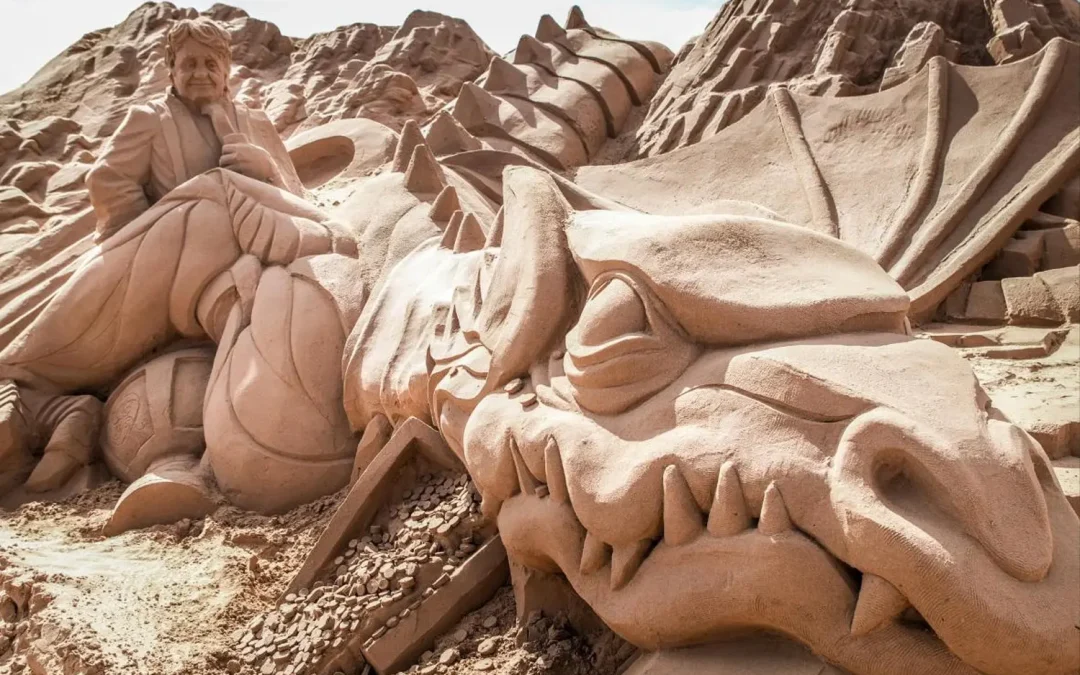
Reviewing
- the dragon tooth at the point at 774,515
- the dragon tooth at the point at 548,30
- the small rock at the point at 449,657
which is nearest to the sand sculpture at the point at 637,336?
the dragon tooth at the point at 774,515

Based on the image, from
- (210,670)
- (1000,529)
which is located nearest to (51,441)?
(210,670)

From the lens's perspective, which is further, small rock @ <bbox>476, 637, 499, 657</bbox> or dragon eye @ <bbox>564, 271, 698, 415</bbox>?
small rock @ <bbox>476, 637, 499, 657</bbox>

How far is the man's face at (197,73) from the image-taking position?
3.12 meters

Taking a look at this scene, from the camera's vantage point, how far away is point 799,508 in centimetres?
122

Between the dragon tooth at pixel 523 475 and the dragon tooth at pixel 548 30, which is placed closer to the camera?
the dragon tooth at pixel 523 475

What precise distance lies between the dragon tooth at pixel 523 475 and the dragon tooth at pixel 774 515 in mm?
431

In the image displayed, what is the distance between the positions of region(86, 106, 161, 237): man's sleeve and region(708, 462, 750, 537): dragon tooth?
2.37m

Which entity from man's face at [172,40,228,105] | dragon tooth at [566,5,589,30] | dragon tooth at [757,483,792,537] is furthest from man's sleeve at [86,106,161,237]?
dragon tooth at [566,5,589,30]

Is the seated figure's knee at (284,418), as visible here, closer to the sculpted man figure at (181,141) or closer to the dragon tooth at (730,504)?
the sculpted man figure at (181,141)

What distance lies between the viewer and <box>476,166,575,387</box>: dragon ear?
65.0 inches

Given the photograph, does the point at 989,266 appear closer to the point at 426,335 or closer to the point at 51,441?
the point at 426,335

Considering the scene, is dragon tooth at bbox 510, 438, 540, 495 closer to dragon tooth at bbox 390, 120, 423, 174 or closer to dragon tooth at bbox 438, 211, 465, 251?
dragon tooth at bbox 438, 211, 465, 251

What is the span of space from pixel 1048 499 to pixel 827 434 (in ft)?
1.04

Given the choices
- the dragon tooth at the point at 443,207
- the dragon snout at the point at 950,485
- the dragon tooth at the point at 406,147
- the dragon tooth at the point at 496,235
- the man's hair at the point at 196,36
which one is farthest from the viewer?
the dragon tooth at the point at 406,147
